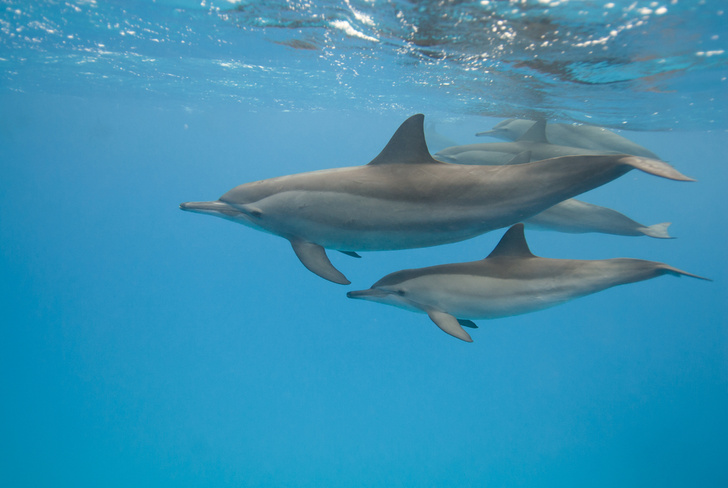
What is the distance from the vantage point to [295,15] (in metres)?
8.10

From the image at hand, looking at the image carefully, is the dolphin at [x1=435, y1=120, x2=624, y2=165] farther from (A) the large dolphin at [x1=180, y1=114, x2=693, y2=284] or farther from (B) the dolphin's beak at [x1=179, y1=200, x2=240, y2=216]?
(B) the dolphin's beak at [x1=179, y1=200, x2=240, y2=216]

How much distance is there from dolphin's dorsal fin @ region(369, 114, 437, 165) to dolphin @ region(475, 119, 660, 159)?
496 centimetres

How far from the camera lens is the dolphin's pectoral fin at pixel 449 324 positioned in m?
3.52

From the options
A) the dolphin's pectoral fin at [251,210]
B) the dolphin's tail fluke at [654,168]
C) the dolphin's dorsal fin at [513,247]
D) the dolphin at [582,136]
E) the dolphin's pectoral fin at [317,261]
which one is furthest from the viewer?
the dolphin at [582,136]

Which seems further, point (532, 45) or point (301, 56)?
point (301, 56)

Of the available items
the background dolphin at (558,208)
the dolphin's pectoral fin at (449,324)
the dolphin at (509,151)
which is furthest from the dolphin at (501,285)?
the dolphin at (509,151)

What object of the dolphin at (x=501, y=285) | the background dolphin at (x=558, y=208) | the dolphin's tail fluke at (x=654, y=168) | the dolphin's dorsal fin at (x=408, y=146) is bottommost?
the dolphin at (x=501, y=285)

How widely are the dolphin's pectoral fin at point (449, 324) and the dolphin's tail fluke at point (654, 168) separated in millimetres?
1770

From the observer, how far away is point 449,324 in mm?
3713

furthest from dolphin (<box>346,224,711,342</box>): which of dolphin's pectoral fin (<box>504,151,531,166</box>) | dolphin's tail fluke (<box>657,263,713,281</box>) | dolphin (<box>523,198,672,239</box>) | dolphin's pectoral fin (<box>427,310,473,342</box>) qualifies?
dolphin (<box>523,198,672,239</box>)

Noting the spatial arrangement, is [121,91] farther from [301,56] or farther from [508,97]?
[508,97]

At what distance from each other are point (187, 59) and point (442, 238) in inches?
529

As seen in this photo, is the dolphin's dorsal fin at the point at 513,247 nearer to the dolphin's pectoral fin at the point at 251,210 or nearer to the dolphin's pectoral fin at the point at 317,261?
the dolphin's pectoral fin at the point at 317,261

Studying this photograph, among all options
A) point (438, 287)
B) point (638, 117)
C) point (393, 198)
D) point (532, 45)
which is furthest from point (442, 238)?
point (638, 117)
